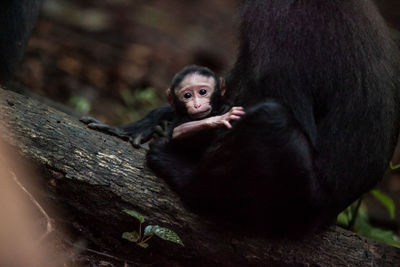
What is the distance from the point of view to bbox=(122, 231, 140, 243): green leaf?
10.6ft

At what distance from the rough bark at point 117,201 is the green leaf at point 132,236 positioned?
0.28ft

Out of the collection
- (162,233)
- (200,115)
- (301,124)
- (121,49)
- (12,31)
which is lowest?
(162,233)

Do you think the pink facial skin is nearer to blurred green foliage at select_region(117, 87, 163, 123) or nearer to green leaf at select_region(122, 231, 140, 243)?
green leaf at select_region(122, 231, 140, 243)

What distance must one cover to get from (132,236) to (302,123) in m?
1.31

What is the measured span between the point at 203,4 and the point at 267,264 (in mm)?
9253

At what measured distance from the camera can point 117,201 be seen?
329 cm

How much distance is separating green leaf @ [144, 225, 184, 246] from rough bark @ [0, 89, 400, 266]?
0.44 feet

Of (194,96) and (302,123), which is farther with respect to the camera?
(194,96)

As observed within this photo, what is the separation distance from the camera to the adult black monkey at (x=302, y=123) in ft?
10.1

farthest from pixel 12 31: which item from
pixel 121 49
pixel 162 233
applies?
pixel 121 49

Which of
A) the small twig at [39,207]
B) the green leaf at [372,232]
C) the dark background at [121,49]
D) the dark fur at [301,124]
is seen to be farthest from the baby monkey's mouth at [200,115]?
the dark background at [121,49]

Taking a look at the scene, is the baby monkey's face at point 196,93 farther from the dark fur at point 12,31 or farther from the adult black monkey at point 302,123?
the dark fur at point 12,31

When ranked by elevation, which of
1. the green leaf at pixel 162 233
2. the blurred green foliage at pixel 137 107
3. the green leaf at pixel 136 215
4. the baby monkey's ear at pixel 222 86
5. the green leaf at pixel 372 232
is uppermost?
the blurred green foliage at pixel 137 107

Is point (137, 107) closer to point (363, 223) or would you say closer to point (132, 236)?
point (363, 223)
